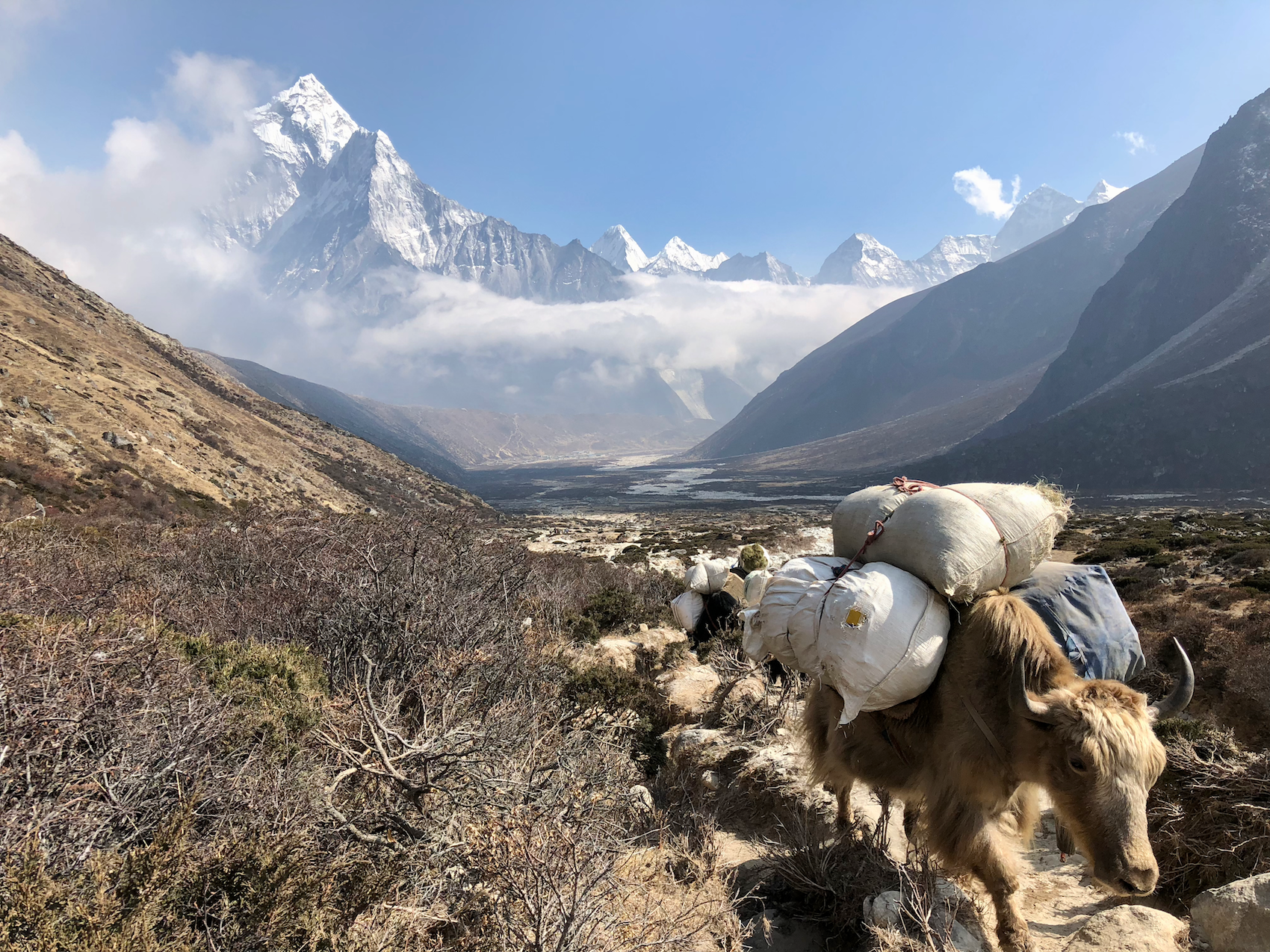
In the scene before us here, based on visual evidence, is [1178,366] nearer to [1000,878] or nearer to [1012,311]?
[1000,878]

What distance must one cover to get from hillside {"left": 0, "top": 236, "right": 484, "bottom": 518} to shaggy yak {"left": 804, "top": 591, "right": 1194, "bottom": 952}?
16.7m

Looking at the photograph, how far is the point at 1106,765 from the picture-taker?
8.57 ft

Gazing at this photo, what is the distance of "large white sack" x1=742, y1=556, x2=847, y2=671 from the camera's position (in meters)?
3.59

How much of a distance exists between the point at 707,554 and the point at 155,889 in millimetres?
25235

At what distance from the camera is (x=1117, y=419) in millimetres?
73562

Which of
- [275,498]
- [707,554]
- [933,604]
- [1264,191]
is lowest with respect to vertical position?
[707,554]

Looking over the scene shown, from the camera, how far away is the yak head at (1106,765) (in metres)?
2.54

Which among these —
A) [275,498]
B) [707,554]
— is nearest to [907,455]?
[707,554]

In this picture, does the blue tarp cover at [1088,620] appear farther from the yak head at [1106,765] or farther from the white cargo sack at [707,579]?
the white cargo sack at [707,579]

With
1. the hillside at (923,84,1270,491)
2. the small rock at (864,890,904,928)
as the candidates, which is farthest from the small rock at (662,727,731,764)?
the hillside at (923,84,1270,491)

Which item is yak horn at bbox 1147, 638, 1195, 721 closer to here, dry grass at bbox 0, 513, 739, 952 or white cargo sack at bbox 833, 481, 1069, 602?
white cargo sack at bbox 833, 481, 1069, 602

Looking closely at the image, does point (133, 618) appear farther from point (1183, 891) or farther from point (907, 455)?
point (907, 455)

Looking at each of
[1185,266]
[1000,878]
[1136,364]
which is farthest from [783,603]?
[1185,266]

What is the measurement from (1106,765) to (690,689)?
5.06 m
